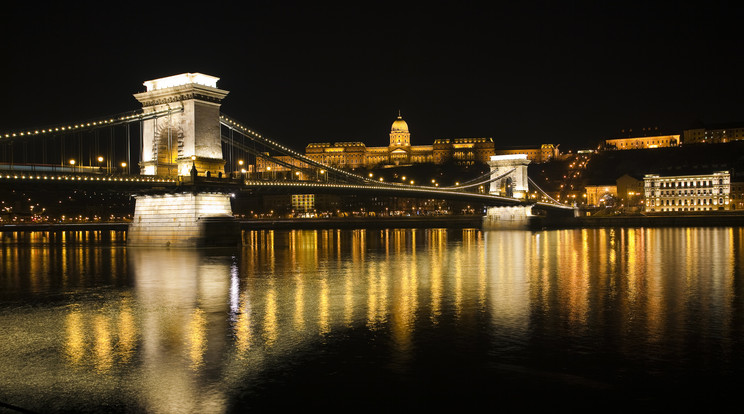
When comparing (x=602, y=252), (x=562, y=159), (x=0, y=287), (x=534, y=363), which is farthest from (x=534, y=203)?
(x=562, y=159)

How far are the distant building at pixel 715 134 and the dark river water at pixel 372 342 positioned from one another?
124556mm

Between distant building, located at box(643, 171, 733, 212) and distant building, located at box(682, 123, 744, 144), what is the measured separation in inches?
1801

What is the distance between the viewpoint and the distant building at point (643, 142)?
144 meters

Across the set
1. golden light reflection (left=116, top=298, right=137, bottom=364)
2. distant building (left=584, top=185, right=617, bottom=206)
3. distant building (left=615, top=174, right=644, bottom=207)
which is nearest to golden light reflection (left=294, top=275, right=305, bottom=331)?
golden light reflection (left=116, top=298, right=137, bottom=364)

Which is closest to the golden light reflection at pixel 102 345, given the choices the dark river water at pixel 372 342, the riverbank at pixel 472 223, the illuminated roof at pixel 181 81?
the dark river water at pixel 372 342

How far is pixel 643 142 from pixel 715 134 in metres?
16.8

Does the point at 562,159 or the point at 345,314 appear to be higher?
the point at 562,159

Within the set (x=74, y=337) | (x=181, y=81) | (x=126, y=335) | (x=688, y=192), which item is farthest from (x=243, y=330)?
(x=688, y=192)

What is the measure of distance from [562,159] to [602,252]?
441 feet

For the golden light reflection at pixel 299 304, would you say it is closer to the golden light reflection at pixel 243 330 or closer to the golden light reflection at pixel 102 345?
the golden light reflection at pixel 243 330

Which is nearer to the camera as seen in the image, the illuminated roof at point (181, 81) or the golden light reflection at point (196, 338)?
the golden light reflection at point (196, 338)

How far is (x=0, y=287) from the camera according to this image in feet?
69.4

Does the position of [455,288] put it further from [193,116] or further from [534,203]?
[534,203]

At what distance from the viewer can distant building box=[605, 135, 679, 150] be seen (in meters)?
144
